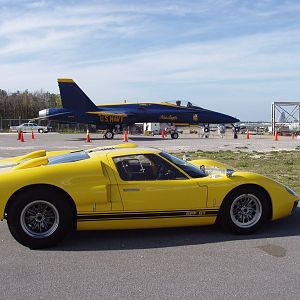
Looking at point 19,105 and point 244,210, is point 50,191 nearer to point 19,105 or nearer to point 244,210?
point 244,210

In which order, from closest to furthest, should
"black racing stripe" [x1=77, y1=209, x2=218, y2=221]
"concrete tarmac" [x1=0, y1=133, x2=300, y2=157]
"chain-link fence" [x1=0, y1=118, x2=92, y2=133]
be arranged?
"black racing stripe" [x1=77, y1=209, x2=218, y2=221] → "concrete tarmac" [x1=0, y1=133, x2=300, y2=157] → "chain-link fence" [x1=0, y1=118, x2=92, y2=133]

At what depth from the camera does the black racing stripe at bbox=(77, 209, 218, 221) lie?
5379mm

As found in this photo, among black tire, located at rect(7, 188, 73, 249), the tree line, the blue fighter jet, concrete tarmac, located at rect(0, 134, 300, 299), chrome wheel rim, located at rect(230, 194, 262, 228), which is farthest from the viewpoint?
the tree line

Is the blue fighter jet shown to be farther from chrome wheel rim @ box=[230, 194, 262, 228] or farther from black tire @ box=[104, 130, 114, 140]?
chrome wheel rim @ box=[230, 194, 262, 228]

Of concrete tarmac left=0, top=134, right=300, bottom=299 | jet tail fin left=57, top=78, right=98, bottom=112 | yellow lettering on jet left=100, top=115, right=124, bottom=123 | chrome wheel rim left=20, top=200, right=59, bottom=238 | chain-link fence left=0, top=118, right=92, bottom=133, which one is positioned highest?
jet tail fin left=57, top=78, right=98, bottom=112

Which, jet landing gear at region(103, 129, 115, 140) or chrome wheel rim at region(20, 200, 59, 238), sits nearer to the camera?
chrome wheel rim at region(20, 200, 59, 238)

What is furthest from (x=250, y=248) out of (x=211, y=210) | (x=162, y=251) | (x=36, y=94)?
(x=36, y=94)

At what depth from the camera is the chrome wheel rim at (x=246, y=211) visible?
5773 millimetres

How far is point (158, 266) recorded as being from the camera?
4.65 m

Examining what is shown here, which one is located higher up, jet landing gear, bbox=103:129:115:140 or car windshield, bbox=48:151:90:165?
car windshield, bbox=48:151:90:165

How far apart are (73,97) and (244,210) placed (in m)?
28.5

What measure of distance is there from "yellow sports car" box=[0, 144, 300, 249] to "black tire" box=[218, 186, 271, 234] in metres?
0.01

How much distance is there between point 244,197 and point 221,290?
200cm

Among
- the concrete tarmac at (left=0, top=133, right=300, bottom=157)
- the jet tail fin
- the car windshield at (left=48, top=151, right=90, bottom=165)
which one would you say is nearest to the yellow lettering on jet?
the jet tail fin
